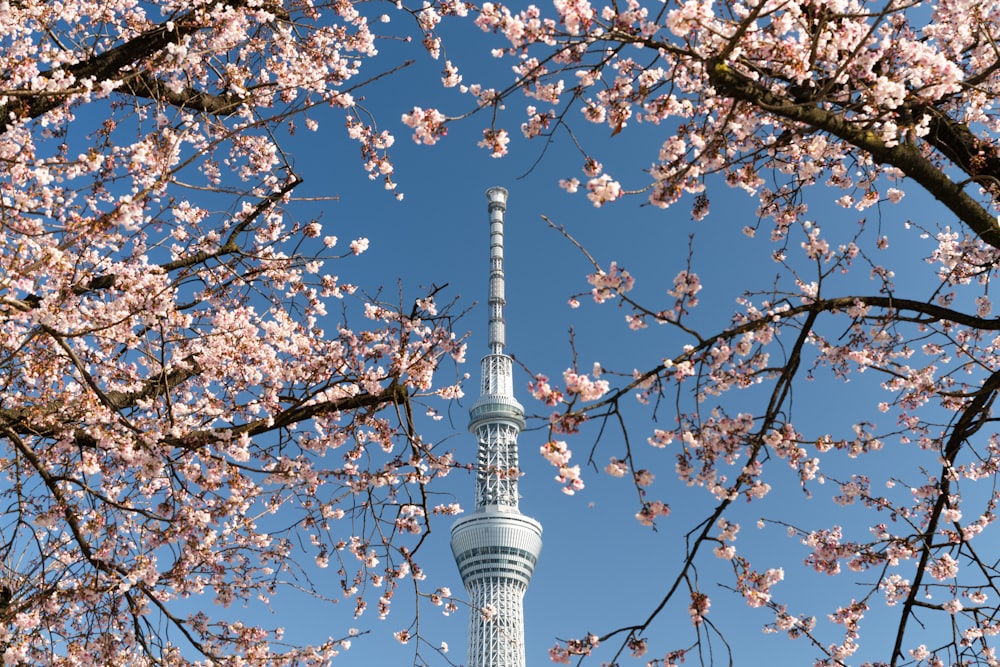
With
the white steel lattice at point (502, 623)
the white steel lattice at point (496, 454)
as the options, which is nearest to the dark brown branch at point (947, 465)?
the white steel lattice at point (502, 623)

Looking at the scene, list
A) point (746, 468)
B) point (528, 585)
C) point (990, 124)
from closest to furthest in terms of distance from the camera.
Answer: point (746, 468) → point (990, 124) → point (528, 585)

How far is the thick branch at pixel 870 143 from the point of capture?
161 inches

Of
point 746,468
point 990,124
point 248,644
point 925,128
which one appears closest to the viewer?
point 925,128

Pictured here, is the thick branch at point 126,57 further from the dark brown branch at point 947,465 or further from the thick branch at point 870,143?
the dark brown branch at point 947,465

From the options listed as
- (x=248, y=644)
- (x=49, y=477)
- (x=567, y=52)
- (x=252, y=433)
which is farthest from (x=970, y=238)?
(x=49, y=477)

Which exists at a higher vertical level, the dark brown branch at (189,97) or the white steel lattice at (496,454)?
the white steel lattice at (496,454)

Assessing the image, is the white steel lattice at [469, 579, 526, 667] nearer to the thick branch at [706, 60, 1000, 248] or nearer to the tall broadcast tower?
the tall broadcast tower

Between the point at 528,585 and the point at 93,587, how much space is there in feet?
Answer: 215

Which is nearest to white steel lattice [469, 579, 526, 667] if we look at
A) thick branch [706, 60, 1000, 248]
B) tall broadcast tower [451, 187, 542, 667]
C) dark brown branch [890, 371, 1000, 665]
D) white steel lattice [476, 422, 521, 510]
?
tall broadcast tower [451, 187, 542, 667]

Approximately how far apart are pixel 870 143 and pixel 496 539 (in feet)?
205

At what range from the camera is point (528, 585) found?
68.4 meters

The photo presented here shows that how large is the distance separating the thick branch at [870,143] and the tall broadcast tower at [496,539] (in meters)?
58.3

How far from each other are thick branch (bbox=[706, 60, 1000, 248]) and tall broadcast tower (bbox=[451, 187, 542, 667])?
58.3m

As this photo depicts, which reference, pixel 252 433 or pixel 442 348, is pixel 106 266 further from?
pixel 442 348
